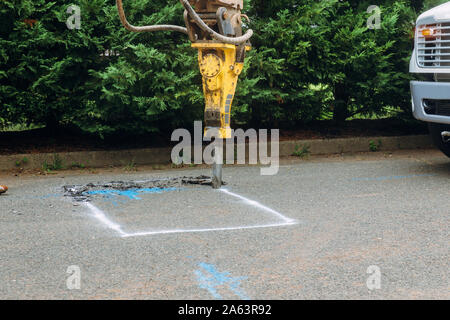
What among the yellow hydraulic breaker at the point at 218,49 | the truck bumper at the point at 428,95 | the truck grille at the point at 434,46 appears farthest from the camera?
the truck grille at the point at 434,46

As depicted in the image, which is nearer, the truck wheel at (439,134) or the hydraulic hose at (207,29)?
the hydraulic hose at (207,29)

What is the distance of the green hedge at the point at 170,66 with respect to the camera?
8.05 metres

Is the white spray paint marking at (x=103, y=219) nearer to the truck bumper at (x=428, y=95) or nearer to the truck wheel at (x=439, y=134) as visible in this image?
the truck bumper at (x=428, y=95)

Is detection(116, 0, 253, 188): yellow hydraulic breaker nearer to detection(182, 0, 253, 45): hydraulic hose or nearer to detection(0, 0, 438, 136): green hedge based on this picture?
detection(182, 0, 253, 45): hydraulic hose

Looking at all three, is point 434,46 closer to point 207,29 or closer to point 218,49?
point 218,49

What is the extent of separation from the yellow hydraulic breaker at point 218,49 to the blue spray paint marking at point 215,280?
2.65 meters

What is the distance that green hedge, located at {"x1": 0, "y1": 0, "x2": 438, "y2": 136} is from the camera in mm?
8055

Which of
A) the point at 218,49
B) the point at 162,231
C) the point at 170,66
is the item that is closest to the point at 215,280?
the point at 162,231

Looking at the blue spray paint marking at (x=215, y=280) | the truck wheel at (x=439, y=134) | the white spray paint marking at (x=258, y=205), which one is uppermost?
the truck wheel at (x=439, y=134)

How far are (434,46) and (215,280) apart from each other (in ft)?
15.1

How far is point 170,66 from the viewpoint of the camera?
27.6ft

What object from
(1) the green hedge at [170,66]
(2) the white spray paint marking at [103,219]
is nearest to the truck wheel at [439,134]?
(1) the green hedge at [170,66]

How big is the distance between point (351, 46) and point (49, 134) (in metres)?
4.68
